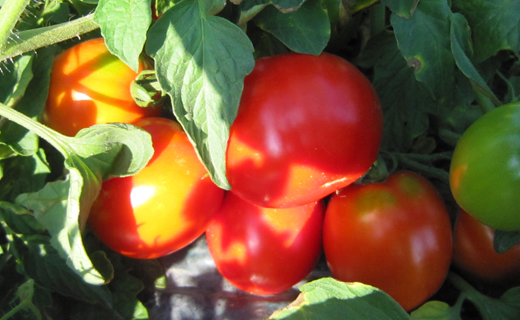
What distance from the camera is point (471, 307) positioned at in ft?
2.58

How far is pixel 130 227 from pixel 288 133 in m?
0.28

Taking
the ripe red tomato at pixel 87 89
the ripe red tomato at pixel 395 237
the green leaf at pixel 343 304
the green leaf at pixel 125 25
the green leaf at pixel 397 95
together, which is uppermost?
the green leaf at pixel 125 25

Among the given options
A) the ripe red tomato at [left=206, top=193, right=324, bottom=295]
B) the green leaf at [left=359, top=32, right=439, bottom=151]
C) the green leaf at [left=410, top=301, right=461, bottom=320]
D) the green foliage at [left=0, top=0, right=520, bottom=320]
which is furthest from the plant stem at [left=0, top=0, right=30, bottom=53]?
the green leaf at [left=410, top=301, right=461, bottom=320]

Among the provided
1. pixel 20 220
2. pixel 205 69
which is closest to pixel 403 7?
pixel 205 69

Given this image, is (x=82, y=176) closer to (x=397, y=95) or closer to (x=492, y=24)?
(x=397, y=95)

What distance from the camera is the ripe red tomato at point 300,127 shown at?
56 centimetres

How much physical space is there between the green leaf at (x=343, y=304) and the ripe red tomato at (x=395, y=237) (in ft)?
0.50

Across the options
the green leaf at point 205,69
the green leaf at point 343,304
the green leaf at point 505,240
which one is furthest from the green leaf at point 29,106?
the green leaf at point 505,240

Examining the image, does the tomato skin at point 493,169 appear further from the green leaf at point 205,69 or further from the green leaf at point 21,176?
the green leaf at point 21,176

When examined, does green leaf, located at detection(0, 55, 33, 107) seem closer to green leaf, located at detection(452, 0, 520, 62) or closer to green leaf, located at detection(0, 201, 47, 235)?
green leaf, located at detection(0, 201, 47, 235)

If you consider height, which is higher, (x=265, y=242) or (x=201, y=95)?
(x=201, y=95)

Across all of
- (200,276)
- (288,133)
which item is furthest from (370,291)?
(200,276)

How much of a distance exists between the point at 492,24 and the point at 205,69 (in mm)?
432

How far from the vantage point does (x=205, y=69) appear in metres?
0.51
